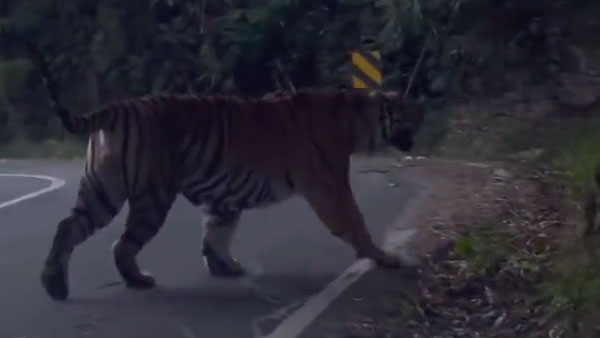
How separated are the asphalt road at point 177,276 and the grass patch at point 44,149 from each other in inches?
449

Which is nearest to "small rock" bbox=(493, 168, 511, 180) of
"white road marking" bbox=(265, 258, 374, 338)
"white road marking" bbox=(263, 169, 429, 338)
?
"white road marking" bbox=(263, 169, 429, 338)

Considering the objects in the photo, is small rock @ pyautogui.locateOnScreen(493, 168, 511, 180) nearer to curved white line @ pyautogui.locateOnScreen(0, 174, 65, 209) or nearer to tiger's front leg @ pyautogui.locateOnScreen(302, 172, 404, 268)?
tiger's front leg @ pyautogui.locateOnScreen(302, 172, 404, 268)

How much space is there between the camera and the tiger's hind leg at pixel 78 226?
31.1 feet

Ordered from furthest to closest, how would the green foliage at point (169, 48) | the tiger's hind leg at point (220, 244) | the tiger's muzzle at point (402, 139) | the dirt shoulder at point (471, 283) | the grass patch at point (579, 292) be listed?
1. the green foliage at point (169, 48)
2. the tiger's muzzle at point (402, 139)
3. the tiger's hind leg at point (220, 244)
4. the dirt shoulder at point (471, 283)
5. the grass patch at point (579, 292)

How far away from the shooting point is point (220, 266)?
33.9 feet

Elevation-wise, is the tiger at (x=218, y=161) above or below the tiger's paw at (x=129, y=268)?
above

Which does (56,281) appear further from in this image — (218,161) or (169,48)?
(169,48)

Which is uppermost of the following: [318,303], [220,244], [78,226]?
[78,226]

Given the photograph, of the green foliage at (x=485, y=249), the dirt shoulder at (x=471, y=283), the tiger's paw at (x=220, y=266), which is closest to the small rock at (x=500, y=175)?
the dirt shoulder at (x=471, y=283)

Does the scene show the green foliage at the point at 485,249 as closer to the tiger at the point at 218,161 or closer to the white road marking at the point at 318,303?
the tiger at the point at 218,161

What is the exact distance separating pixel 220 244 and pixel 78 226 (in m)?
1.19

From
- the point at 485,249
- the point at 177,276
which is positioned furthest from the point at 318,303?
the point at 177,276

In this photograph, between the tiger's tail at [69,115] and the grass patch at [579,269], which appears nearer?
the grass patch at [579,269]

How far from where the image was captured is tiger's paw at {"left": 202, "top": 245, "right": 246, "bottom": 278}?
1031cm
